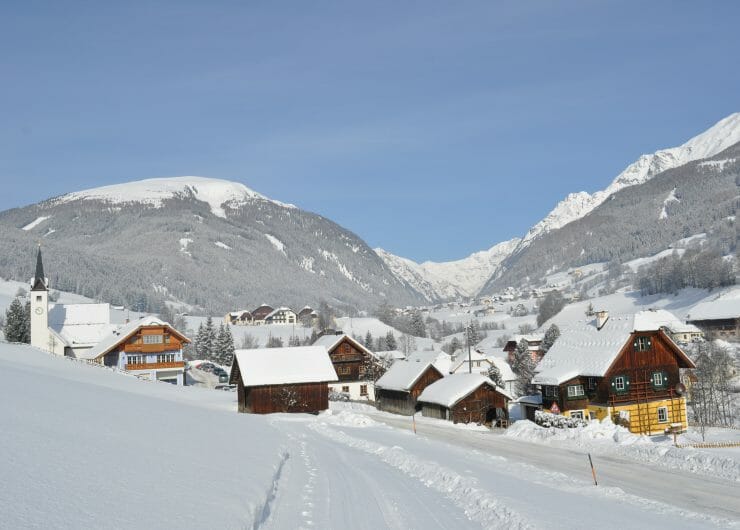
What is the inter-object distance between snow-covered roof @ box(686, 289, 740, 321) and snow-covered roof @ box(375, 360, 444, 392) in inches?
3793

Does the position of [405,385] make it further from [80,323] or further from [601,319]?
[80,323]

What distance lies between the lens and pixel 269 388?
182 ft

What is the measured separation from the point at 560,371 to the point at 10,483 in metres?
46.1

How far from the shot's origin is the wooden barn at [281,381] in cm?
5478

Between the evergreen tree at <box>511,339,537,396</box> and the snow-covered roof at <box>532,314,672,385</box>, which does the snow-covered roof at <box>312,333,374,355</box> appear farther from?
the snow-covered roof at <box>532,314,672,385</box>

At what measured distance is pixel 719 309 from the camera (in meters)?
139

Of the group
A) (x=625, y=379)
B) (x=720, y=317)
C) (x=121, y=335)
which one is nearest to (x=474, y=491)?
(x=625, y=379)

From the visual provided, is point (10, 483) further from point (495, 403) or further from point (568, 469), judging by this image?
point (495, 403)

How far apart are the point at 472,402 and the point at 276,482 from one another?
125 ft

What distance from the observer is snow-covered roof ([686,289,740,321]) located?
136m

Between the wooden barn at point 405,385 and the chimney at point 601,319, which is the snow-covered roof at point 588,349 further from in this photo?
the wooden barn at point 405,385

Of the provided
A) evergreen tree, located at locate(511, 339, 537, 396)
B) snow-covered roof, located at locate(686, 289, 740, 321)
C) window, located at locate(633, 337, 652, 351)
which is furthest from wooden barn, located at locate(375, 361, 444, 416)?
snow-covered roof, located at locate(686, 289, 740, 321)

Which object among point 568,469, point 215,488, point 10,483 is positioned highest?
point 10,483

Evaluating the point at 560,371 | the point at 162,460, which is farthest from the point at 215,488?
the point at 560,371
